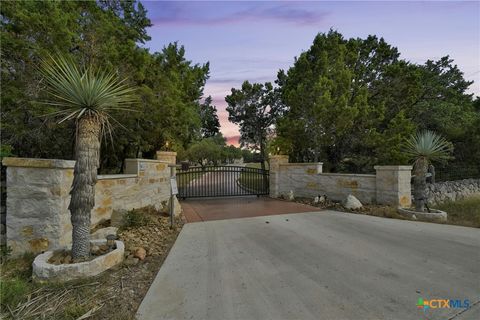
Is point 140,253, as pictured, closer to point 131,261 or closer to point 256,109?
point 131,261

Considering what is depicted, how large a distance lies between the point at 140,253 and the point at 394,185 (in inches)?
263

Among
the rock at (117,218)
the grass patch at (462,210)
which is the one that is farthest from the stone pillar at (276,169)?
the rock at (117,218)

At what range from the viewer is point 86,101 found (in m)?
2.89

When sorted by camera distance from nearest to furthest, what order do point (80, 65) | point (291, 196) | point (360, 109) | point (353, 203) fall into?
point (80, 65), point (353, 203), point (360, 109), point (291, 196)

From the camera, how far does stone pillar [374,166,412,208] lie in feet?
21.4

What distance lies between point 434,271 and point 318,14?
7.03 metres

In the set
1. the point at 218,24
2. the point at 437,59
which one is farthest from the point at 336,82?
the point at 437,59

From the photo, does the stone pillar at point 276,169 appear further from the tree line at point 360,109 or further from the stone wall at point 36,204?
the stone wall at point 36,204

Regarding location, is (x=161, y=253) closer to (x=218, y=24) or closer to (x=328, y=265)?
(x=328, y=265)

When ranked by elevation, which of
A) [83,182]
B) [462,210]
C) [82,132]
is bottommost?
[462,210]

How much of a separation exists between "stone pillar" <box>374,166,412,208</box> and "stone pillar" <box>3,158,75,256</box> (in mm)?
7641

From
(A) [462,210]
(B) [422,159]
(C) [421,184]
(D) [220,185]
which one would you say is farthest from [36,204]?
(A) [462,210]

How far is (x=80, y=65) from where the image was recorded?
5.38 meters

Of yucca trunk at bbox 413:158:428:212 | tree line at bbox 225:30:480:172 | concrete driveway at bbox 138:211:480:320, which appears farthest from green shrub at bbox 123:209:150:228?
yucca trunk at bbox 413:158:428:212
